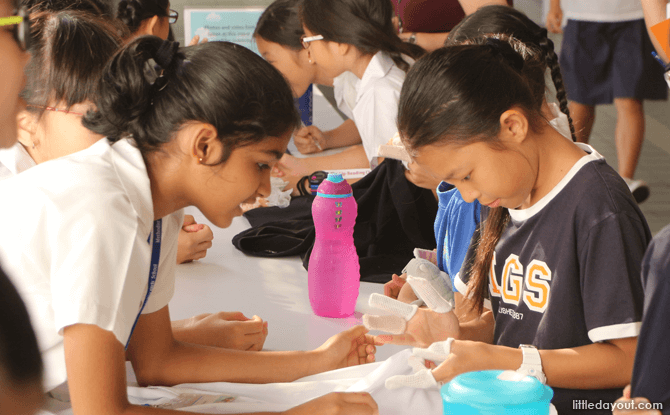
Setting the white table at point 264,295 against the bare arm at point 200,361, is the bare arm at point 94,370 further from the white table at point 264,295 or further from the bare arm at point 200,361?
the white table at point 264,295

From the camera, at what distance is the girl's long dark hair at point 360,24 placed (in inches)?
88.3

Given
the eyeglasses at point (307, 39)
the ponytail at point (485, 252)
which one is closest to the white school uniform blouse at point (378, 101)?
the eyeglasses at point (307, 39)

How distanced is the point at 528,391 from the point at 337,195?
2.55ft

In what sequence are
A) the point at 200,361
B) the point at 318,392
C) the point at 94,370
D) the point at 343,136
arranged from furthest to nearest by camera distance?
the point at 343,136 → the point at 200,361 → the point at 318,392 → the point at 94,370

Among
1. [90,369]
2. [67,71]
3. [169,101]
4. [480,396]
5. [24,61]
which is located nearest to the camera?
[24,61]

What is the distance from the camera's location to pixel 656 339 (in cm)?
78

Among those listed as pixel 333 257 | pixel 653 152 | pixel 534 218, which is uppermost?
pixel 534 218

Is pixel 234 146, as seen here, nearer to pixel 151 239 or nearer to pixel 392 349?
pixel 151 239

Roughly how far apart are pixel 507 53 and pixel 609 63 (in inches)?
109

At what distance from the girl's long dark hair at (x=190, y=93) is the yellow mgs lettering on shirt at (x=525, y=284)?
47 cm

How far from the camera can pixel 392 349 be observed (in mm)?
1284

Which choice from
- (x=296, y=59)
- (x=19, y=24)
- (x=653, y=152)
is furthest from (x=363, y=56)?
(x=653, y=152)

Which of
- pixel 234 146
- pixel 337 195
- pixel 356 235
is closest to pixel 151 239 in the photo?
pixel 234 146

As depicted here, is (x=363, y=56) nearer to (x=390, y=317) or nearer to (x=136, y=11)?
(x=136, y=11)
